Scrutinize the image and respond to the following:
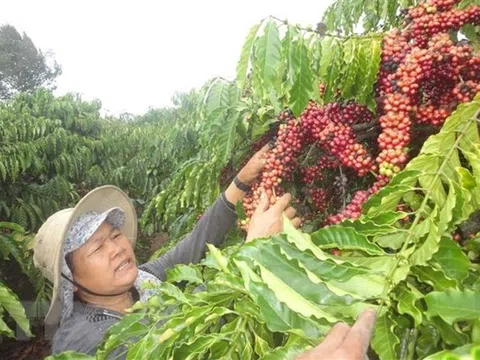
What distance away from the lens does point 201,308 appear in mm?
987

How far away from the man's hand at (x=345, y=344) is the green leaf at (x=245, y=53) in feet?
3.06

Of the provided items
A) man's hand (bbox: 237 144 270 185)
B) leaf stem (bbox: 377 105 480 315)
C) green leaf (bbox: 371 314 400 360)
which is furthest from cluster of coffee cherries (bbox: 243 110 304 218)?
green leaf (bbox: 371 314 400 360)

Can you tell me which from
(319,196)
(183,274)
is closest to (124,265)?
(183,274)

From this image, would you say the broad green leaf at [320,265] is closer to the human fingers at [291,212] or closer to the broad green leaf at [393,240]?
the broad green leaf at [393,240]

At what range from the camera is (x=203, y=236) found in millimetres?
2225

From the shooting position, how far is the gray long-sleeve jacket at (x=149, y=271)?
1780mm

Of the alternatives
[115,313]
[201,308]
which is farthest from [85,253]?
[201,308]

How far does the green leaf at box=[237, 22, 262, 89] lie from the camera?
1.37 metres

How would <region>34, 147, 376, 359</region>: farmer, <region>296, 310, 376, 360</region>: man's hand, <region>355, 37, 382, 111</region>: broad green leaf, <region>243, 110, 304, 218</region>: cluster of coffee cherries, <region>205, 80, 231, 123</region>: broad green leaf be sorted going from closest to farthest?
1. <region>296, 310, 376, 360</region>: man's hand
2. <region>355, 37, 382, 111</region>: broad green leaf
3. <region>243, 110, 304, 218</region>: cluster of coffee cherries
4. <region>205, 80, 231, 123</region>: broad green leaf
5. <region>34, 147, 376, 359</region>: farmer

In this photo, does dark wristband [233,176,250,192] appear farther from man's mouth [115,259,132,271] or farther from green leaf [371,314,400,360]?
green leaf [371,314,400,360]

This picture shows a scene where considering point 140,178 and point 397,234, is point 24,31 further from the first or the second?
point 397,234

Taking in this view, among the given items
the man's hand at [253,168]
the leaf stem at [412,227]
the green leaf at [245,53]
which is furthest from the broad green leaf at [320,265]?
the man's hand at [253,168]

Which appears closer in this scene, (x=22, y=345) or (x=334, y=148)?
(x=334, y=148)

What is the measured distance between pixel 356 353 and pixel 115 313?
1.62m
